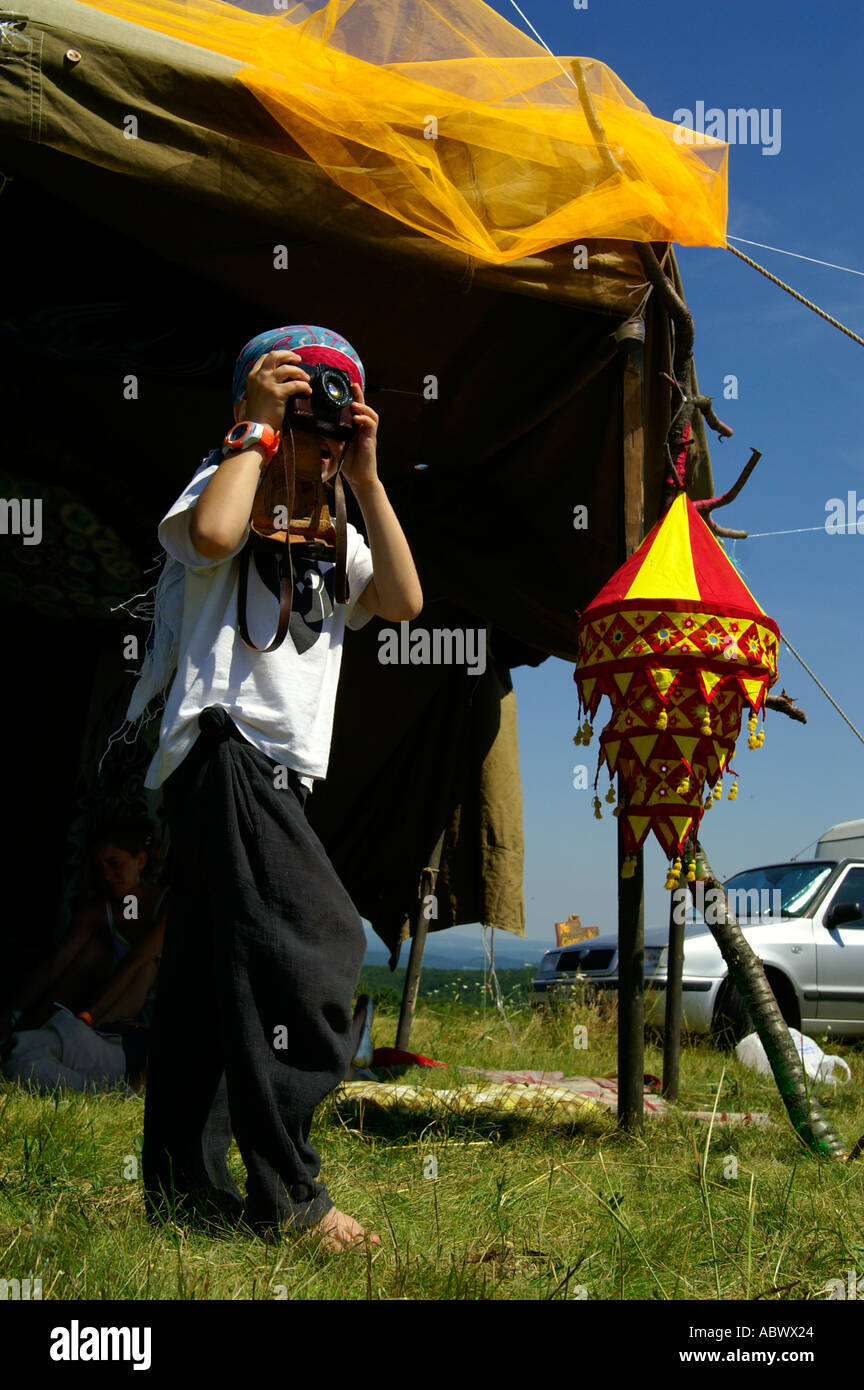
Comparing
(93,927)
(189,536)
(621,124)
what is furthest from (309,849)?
(93,927)

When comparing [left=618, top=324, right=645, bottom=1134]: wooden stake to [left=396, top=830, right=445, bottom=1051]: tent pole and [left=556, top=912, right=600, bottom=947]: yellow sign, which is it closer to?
[left=396, top=830, right=445, bottom=1051]: tent pole

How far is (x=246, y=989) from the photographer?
1739 millimetres

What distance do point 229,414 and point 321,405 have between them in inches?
61.4

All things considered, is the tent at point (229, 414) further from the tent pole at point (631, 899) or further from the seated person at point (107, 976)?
the seated person at point (107, 976)

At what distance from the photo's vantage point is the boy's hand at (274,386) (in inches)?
74.4

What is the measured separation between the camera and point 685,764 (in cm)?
261

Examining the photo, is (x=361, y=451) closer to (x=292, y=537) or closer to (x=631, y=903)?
(x=292, y=537)

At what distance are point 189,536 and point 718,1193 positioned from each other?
173 cm

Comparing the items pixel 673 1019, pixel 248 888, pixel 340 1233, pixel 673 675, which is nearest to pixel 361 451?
pixel 248 888

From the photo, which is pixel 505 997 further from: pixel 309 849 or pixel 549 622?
pixel 309 849

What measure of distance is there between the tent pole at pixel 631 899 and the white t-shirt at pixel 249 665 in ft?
3.63

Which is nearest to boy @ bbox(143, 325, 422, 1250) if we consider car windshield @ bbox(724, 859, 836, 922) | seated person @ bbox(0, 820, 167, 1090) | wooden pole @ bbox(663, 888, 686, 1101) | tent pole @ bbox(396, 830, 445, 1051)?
seated person @ bbox(0, 820, 167, 1090)

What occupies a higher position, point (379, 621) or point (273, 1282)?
point (379, 621)

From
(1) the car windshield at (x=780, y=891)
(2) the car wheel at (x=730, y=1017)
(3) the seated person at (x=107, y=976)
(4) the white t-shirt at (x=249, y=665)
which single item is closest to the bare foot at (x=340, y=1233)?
(4) the white t-shirt at (x=249, y=665)
